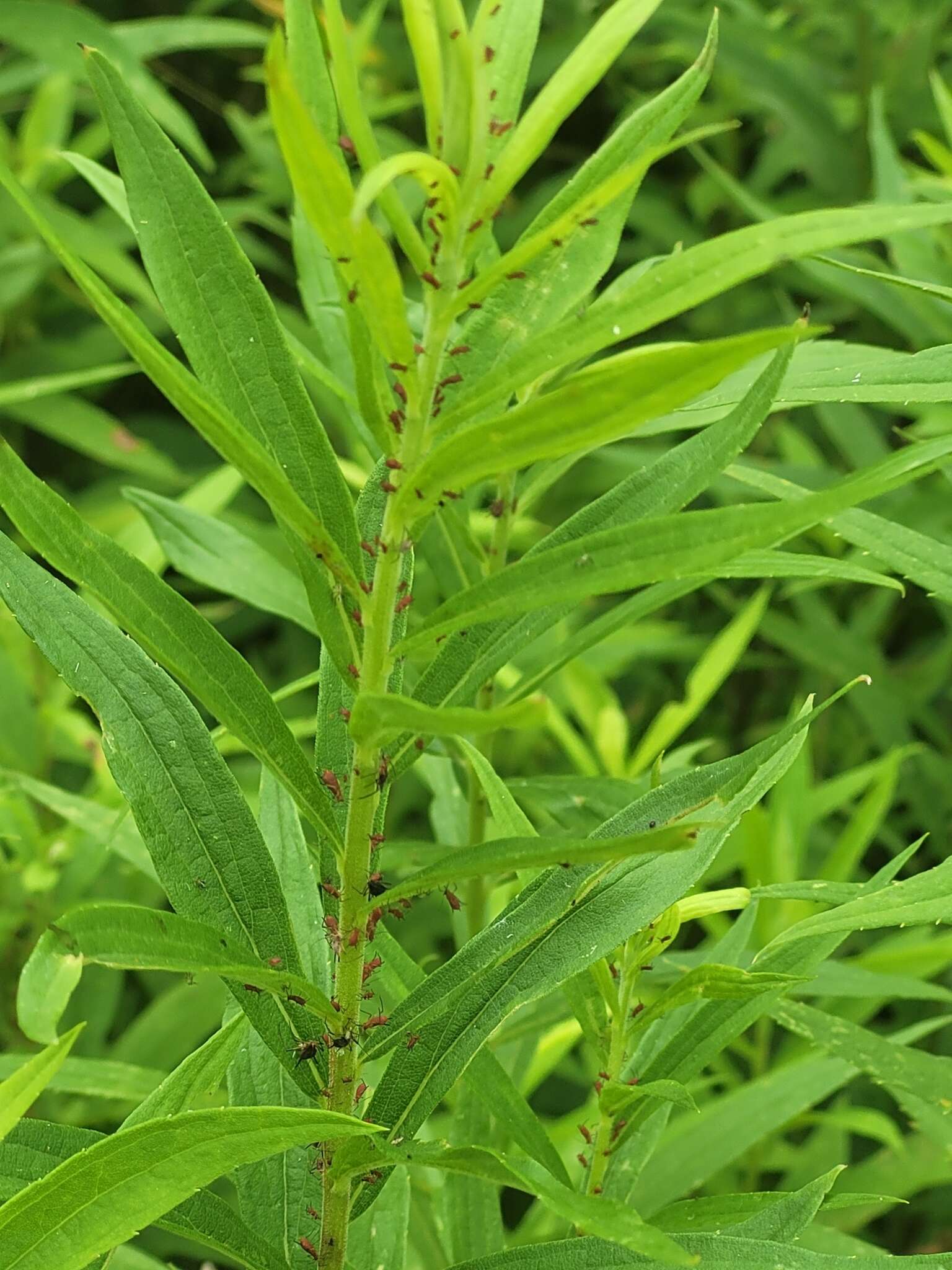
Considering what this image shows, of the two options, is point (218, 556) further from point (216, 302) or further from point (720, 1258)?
point (720, 1258)

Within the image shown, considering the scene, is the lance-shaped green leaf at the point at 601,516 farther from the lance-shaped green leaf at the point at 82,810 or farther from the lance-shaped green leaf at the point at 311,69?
the lance-shaped green leaf at the point at 82,810

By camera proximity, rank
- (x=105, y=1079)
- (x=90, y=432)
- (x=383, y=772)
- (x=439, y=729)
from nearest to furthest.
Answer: (x=439, y=729), (x=383, y=772), (x=105, y=1079), (x=90, y=432)

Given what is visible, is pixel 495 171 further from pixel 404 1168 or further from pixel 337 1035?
pixel 404 1168

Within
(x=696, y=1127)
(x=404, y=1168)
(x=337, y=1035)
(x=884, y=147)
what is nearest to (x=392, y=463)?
(x=337, y=1035)

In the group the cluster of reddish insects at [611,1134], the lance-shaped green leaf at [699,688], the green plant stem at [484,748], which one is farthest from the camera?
the lance-shaped green leaf at [699,688]

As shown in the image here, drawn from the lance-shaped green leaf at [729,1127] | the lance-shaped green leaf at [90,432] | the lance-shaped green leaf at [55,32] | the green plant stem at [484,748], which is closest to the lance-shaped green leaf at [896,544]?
the green plant stem at [484,748]

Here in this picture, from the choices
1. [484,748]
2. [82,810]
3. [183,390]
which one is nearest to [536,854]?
[183,390]
